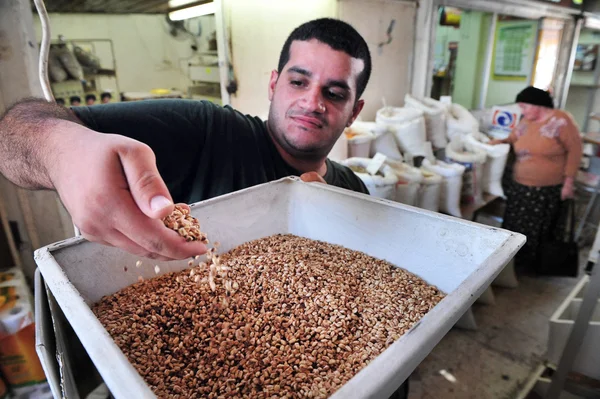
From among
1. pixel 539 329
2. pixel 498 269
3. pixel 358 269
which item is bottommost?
pixel 539 329

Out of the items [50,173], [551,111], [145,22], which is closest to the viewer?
[50,173]

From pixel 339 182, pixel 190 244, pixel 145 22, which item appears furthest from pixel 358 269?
pixel 145 22

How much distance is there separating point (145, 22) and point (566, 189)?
5.12m

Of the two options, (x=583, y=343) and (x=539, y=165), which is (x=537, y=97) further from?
(x=583, y=343)

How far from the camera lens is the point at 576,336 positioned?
→ 1.70 m

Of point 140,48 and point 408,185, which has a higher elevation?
point 140,48

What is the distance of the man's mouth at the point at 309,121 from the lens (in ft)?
4.56

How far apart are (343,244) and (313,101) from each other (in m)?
0.53

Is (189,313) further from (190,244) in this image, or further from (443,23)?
(443,23)

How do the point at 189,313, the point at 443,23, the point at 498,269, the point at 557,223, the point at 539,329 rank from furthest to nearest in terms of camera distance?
the point at 443,23 → the point at 557,223 → the point at 539,329 → the point at 189,313 → the point at 498,269

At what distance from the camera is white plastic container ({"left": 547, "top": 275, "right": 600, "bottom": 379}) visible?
1710 millimetres

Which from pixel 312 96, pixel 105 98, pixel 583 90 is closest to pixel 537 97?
pixel 312 96

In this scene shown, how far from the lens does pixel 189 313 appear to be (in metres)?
0.88

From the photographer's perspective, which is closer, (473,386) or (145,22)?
(473,386)
